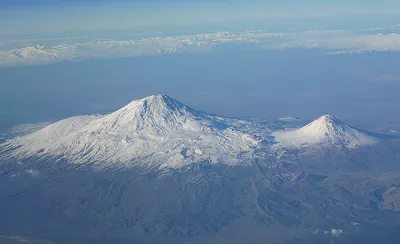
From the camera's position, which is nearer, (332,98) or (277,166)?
(277,166)

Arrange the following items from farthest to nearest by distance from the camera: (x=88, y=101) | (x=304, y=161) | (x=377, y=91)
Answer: (x=377, y=91)
(x=88, y=101)
(x=304, y=161)

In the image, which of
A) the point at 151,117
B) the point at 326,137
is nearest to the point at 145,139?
the point at 151,117

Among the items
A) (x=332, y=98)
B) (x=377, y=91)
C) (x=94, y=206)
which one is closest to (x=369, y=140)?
(x=94, y=206)

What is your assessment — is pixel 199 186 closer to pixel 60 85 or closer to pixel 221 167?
pixel 221 167

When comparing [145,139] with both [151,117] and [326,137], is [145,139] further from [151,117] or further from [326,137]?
[326,137]

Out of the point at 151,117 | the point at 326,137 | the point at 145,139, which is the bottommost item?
the point at 326,137

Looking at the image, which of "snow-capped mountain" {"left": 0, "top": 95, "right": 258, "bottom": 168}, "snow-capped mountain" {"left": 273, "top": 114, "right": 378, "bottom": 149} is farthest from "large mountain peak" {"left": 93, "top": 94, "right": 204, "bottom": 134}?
"snow-capped mountain" {"left": 273, "top": 114, "right": 378, "bottom": 149}

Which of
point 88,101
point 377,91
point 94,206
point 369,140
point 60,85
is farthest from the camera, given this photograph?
point 60,85
